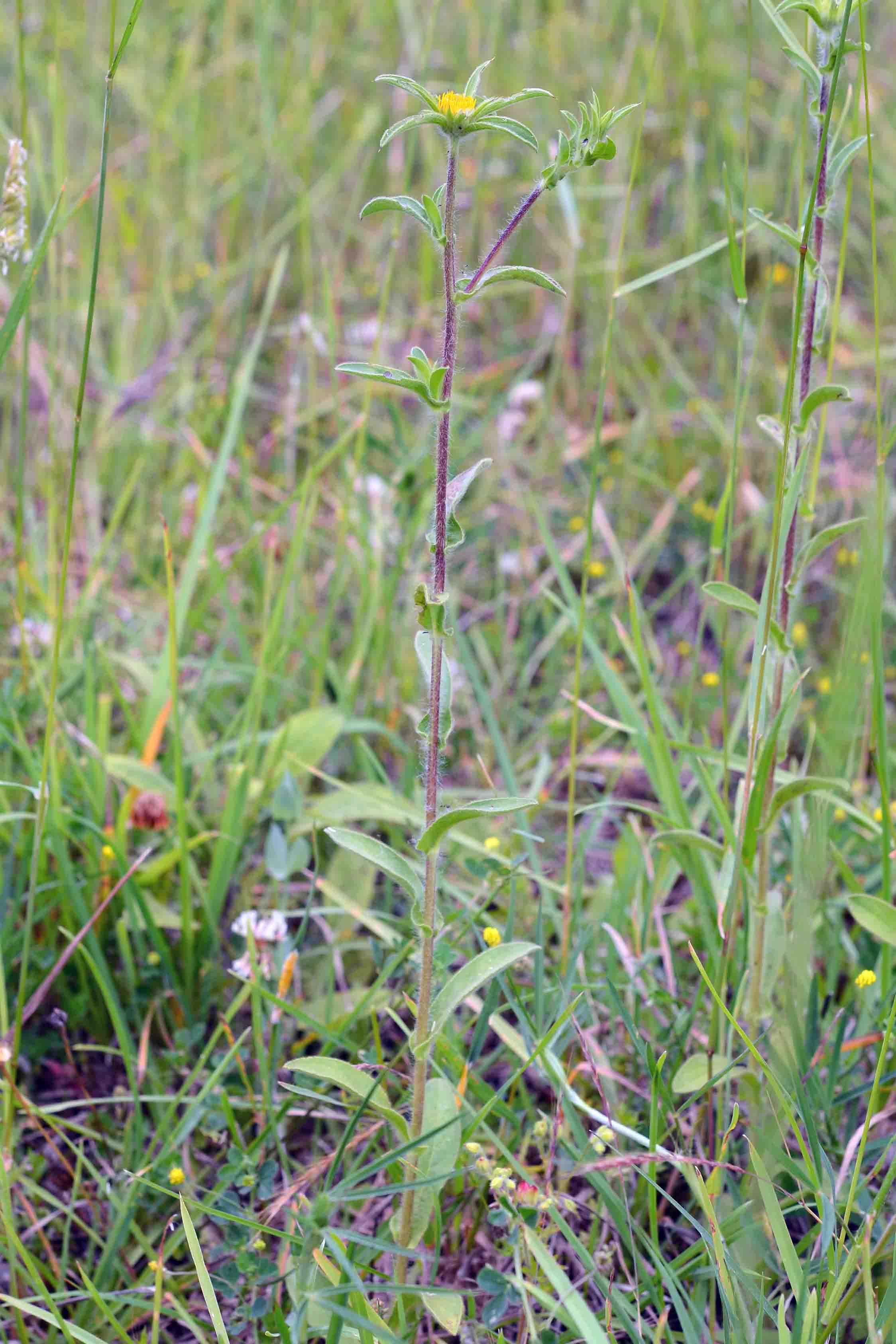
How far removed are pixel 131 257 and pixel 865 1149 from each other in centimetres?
296

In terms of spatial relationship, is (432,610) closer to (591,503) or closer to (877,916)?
(591,503)

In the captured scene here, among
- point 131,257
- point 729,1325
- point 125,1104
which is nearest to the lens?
point 729,1325

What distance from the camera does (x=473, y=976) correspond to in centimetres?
109

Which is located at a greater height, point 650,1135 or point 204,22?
point 204,22

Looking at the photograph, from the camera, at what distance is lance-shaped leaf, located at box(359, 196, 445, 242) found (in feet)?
3.03

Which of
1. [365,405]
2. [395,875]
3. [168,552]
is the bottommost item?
[395,875]

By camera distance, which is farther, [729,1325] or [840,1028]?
[840,1028]

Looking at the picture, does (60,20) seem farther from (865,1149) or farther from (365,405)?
(865,1149)

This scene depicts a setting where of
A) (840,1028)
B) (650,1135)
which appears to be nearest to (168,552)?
(650,1135)

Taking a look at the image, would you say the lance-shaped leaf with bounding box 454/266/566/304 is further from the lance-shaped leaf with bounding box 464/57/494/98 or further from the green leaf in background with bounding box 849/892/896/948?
the green leaf in background with bounding box 849/892/896/948

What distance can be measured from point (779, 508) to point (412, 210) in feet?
1.62

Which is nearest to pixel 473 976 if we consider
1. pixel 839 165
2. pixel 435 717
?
pixel 435 717

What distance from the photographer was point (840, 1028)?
1272 millimetres

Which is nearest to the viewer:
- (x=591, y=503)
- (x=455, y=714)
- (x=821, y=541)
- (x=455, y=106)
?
(x=455, y=106)
